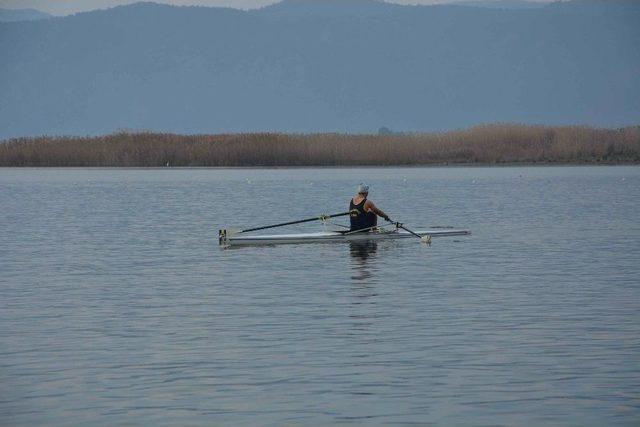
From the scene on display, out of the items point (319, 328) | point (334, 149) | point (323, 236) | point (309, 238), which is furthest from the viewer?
point (334, 149)

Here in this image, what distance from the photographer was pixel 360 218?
2897cm

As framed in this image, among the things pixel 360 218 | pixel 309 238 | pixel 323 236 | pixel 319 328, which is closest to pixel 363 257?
pixel 360 218

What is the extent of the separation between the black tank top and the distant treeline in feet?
145

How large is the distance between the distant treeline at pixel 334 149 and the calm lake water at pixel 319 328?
35969mm

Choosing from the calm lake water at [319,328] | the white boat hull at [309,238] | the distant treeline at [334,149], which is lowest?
the calm lake water at [319,328]

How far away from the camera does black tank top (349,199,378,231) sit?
28.8 metres

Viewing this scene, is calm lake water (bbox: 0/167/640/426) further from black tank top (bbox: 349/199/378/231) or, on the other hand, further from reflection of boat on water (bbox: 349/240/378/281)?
black tank top (bbox: 349/199/378/231)

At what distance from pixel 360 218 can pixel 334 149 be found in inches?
1802

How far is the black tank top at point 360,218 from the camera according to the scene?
2881cm

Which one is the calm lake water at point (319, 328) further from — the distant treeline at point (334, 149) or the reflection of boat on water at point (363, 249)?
the distant treeline at point (334, 149)

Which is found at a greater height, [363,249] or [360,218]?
[360,218]

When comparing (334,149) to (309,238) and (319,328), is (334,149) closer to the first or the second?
(309,238)

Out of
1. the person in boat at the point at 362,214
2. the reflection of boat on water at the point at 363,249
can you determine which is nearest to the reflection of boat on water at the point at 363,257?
the reflection of boat on water at the point at 363,249

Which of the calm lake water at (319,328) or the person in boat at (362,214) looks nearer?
the calm lake water at (319,328)
